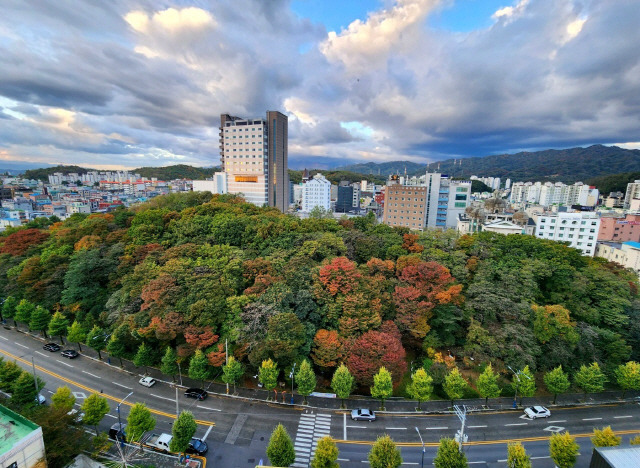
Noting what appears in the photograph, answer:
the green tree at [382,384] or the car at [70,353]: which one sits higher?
the green tree at [382,384]

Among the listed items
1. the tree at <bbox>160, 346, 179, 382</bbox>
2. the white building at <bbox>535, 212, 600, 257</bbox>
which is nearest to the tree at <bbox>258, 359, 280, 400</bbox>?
the tree at <bbox>160, 346, 179, 382</bbox>

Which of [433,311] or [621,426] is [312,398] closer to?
[433,311]

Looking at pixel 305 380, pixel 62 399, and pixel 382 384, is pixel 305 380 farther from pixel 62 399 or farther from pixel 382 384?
pixel 62 399

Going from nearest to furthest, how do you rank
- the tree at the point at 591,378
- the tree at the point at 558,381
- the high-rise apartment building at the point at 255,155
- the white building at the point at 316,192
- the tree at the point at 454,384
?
1. the tree at the point at 454,384
2. the tree at the point at 558,381
3. the tree at the point at 591,378
4. the high-rise apartment building at the point at 255,155
5. the white building at the point at 316,192

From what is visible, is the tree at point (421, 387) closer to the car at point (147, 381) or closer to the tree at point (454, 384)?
the tree at point (454, 384)

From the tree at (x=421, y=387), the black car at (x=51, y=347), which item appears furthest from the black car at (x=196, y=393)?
the black car at (x=51, y=347)

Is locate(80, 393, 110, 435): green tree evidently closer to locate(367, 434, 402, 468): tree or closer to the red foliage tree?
the red foliage tree

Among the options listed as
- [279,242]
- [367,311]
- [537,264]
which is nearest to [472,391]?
[367,311]

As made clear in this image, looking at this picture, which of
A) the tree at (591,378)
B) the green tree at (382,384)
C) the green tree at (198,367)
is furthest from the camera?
the green tree at (198,367)
